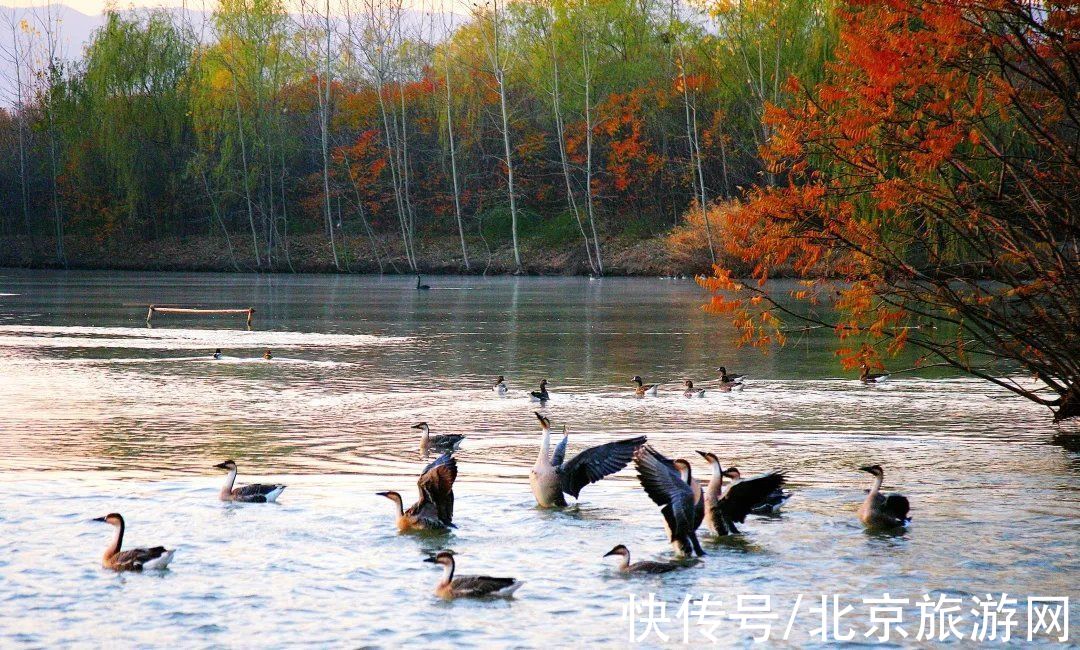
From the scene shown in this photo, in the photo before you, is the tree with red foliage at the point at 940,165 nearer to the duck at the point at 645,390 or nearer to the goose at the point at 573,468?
the goose at the point at 573,468

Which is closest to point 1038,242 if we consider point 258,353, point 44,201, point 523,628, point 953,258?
point 523,628

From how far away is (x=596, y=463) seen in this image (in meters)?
9.99

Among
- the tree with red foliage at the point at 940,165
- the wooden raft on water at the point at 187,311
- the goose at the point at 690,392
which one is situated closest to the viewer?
the tree with red foliage at the point at 940,165

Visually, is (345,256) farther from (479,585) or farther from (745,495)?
(479,585)

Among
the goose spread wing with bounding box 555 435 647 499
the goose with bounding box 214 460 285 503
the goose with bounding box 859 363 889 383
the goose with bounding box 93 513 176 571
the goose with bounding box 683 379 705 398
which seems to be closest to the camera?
the goose with bounding box 93 513 176 571

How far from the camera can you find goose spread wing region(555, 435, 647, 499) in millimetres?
9945

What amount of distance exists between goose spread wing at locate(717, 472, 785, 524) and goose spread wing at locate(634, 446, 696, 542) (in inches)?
29.6

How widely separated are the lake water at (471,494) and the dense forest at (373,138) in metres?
43.2

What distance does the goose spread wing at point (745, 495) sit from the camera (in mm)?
9383

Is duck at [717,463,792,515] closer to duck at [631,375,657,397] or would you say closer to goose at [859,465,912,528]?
goose at [859,465,912,528]

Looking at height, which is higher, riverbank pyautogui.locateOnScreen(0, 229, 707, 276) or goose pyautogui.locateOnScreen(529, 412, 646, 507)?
riverbank pyautogui.locateOnScreen(0, 229, 707, 276)

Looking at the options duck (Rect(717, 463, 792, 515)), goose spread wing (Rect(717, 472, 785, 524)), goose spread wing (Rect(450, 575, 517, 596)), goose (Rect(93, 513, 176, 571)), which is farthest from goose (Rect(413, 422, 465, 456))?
goose spread wing (Rect(450, 575, 517, 596))

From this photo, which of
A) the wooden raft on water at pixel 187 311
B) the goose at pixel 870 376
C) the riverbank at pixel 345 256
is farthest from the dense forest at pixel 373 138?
the goose at pixel 870 376

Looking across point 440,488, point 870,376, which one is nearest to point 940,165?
point 440,488
